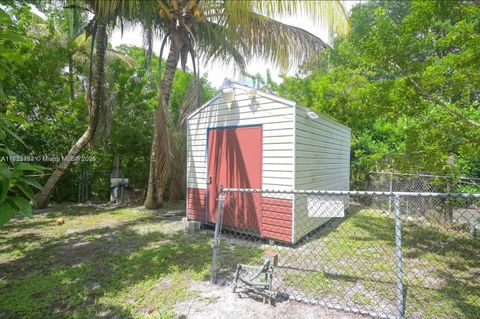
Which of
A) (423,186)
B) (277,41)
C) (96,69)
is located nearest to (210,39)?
(277,41)

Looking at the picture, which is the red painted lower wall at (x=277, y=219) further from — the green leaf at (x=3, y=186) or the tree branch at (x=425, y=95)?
the green leaf at (x=3, y=186)

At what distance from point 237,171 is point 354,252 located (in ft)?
8.34

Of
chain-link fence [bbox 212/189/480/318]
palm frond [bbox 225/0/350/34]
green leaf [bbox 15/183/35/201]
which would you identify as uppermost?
palm frond [bbox 225/0/350/34]

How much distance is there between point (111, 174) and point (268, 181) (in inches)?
272

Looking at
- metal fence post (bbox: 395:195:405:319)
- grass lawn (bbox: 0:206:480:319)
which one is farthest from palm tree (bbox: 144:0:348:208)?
metal fence post (bbox: 395:195:405:319)

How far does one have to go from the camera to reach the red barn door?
206 inches

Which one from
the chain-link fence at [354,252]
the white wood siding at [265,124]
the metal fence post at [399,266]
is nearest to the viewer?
the metal fence post at [399,266]

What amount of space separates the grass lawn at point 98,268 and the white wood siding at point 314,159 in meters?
1.90

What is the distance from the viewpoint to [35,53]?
7.95 m

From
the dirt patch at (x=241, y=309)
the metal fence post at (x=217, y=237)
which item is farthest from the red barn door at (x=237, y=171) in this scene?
the dirt patch at (x=241, y=309)

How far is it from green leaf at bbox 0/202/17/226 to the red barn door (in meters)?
4.23

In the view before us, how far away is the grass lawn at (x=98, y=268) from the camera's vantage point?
2939mm

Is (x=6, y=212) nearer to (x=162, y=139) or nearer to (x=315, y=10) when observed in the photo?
(x=315, y=10)

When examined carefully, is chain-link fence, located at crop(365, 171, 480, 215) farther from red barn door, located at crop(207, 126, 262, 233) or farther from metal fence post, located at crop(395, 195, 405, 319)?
metal fence post, located at crop(395, 195, 405, 319)
